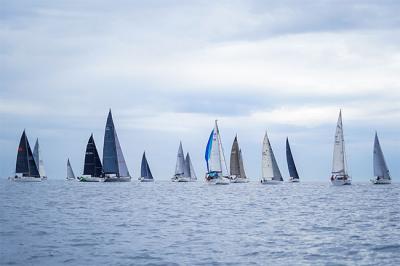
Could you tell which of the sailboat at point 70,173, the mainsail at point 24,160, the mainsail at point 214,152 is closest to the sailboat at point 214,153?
the mainsail at point 214,152

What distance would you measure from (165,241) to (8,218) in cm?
1494

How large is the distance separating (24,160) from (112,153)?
1675cm

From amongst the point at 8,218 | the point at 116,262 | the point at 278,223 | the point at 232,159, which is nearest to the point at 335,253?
the point at 116,262

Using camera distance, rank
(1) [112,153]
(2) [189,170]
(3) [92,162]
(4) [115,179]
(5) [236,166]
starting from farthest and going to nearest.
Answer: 1. (2) [189,170]
2. (5) [236,166]
3. (3) [92,162]
4. (4) [115,179]
5. (1) [112,153]

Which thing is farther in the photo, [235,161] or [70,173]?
[70,173]

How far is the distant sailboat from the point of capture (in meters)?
140

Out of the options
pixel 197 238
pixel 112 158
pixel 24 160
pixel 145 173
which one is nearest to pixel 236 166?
pixel 112 158

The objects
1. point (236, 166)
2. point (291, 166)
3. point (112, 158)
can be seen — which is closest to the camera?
point (112, 158)

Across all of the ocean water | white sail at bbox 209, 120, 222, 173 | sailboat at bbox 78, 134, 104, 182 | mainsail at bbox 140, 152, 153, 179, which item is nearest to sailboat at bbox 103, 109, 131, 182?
sailboat at bbox 78, 134, 104, 182

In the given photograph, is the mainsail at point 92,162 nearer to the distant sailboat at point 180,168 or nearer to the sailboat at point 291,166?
the distant sailboat at point 180,168

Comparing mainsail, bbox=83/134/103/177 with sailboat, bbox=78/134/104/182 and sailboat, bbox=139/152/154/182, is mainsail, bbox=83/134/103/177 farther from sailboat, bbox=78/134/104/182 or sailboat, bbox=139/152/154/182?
sailboat, bbox=139/152/154/182

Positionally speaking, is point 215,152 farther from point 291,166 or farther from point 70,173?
point 70,173

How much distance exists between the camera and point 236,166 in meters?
128

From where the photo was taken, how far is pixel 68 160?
167 m
